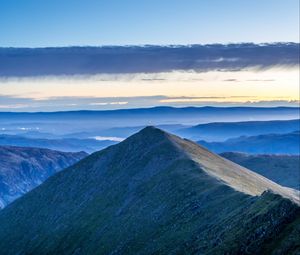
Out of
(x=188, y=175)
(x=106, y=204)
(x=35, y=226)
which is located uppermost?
(x=188, y=175)

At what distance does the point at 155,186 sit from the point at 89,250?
1057 inches

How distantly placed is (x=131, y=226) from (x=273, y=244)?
216 ft

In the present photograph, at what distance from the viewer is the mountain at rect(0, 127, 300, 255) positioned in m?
73.8

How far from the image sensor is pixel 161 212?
12600cm

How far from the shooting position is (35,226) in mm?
184000

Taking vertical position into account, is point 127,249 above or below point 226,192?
below

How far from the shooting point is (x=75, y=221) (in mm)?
166000

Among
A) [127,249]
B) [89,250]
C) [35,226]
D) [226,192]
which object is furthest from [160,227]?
[35,226]

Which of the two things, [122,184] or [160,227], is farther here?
[122,184]

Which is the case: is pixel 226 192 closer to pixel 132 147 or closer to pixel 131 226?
pixel 131 226

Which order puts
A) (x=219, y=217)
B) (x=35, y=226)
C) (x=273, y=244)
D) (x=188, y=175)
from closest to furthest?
1. (x=273, y=244)
2. (x=219, y=217)
3. (x=188, y=175)
4. (x=35, y=226)

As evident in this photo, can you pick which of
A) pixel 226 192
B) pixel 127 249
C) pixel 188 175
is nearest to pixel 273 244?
pixel 226 192

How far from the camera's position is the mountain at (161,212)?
7381 cm

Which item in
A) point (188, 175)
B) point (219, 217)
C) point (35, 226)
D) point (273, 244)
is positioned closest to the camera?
point (273, 244)
